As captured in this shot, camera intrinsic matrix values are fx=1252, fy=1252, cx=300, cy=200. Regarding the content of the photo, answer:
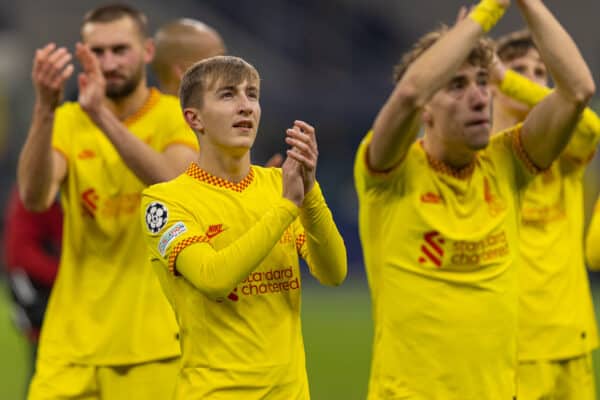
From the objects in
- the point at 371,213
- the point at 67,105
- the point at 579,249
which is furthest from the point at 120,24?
the point at 579,249

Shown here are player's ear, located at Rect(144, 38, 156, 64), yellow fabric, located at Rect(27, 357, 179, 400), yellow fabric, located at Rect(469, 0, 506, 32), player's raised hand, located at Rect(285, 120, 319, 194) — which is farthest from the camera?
player's ear, located at Rect(144, 38, 156, 64)

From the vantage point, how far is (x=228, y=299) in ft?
14.2

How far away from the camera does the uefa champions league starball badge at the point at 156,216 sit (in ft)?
14.3

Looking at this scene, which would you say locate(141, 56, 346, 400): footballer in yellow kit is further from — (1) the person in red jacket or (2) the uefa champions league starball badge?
(1) the person in red jacket

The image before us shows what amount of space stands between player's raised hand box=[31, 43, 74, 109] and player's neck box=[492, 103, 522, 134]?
225cm

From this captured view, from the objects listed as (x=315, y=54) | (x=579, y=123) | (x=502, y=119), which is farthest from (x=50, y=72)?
(x=315, y=54)

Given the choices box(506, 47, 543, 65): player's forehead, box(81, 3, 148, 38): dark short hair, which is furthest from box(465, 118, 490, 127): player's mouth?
box(81, 3, 148, 38): dark short hair

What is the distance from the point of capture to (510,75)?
5965mm

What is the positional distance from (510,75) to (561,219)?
0.74 metres

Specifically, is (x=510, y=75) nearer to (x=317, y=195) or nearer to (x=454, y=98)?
(x=454, y=98)

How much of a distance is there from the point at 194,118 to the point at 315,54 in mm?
14556

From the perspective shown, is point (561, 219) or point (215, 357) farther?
point (561, 219)

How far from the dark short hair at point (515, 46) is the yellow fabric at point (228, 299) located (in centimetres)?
248

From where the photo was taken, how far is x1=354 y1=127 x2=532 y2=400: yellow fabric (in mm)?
4965
